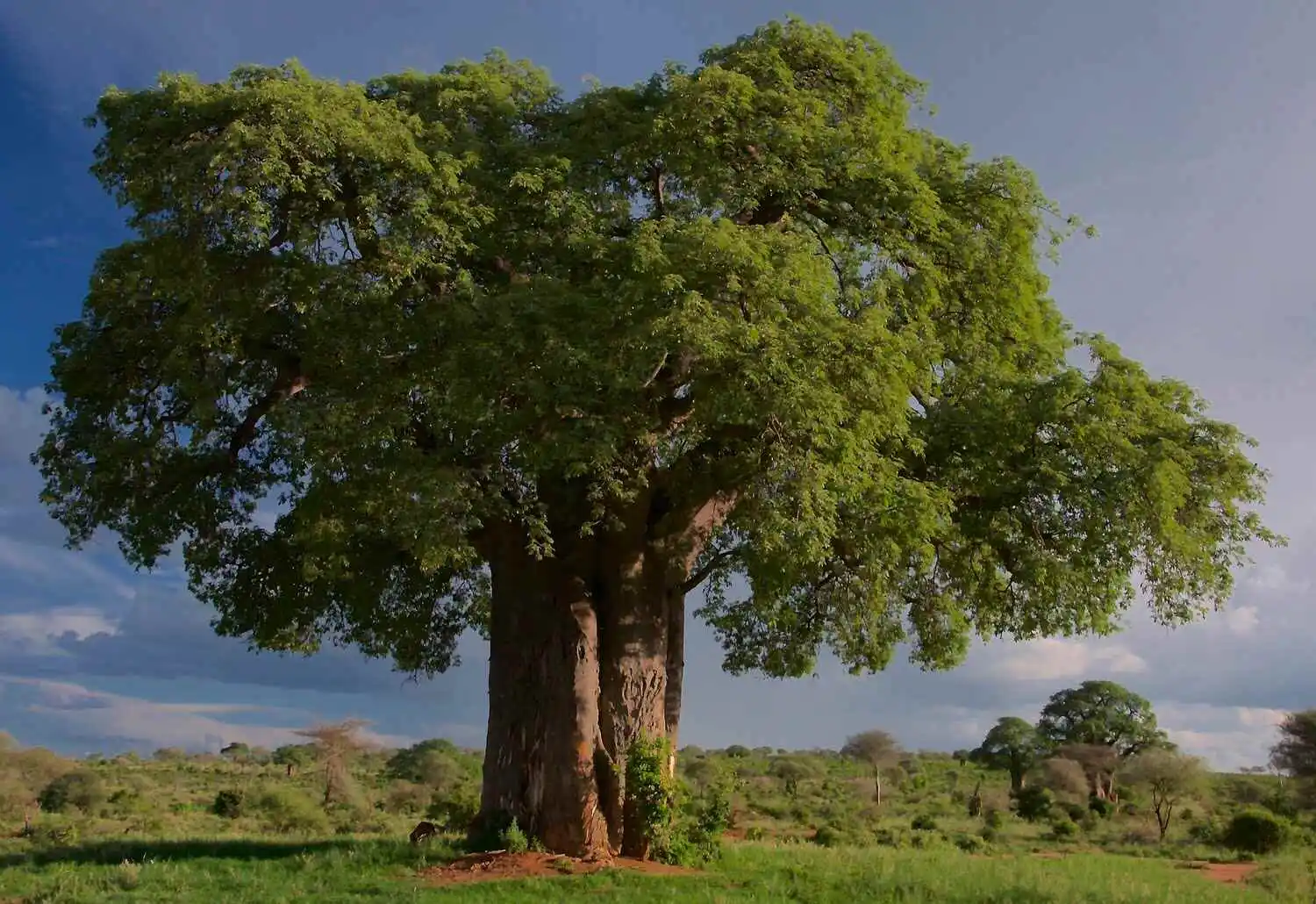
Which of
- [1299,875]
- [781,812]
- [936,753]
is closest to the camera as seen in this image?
[1299,875]

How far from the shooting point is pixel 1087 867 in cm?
2070

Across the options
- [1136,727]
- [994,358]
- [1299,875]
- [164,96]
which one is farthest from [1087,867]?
[1136,727]

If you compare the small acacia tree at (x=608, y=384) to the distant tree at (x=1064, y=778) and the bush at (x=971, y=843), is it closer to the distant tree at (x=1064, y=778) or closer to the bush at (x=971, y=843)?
the bush at (x=971, y=843)

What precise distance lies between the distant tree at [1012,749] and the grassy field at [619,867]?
4.96 ft

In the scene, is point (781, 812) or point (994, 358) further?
point (781, 812)

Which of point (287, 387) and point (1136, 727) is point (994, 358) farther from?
point (1136, 727)

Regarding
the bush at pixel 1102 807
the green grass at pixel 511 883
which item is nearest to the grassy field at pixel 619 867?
the green grass at pixel 511 883

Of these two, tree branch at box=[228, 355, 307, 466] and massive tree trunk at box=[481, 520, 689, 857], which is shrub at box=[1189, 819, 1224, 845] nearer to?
massive tree trunk at box=[481, 520, 689, 857]

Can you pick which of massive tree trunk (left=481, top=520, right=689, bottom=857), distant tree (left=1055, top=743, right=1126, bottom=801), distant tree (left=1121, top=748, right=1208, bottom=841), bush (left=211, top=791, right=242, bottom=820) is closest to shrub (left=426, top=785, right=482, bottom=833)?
massive tree trunk (left=481, top=520, right=689, bottom=857)

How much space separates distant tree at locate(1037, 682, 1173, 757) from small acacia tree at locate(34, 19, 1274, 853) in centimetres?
4822

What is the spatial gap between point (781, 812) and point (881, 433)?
3024 cm

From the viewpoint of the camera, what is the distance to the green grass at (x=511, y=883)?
42.8 ft

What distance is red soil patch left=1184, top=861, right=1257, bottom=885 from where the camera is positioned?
22.4m

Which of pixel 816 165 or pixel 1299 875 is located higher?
pixel 816 165
